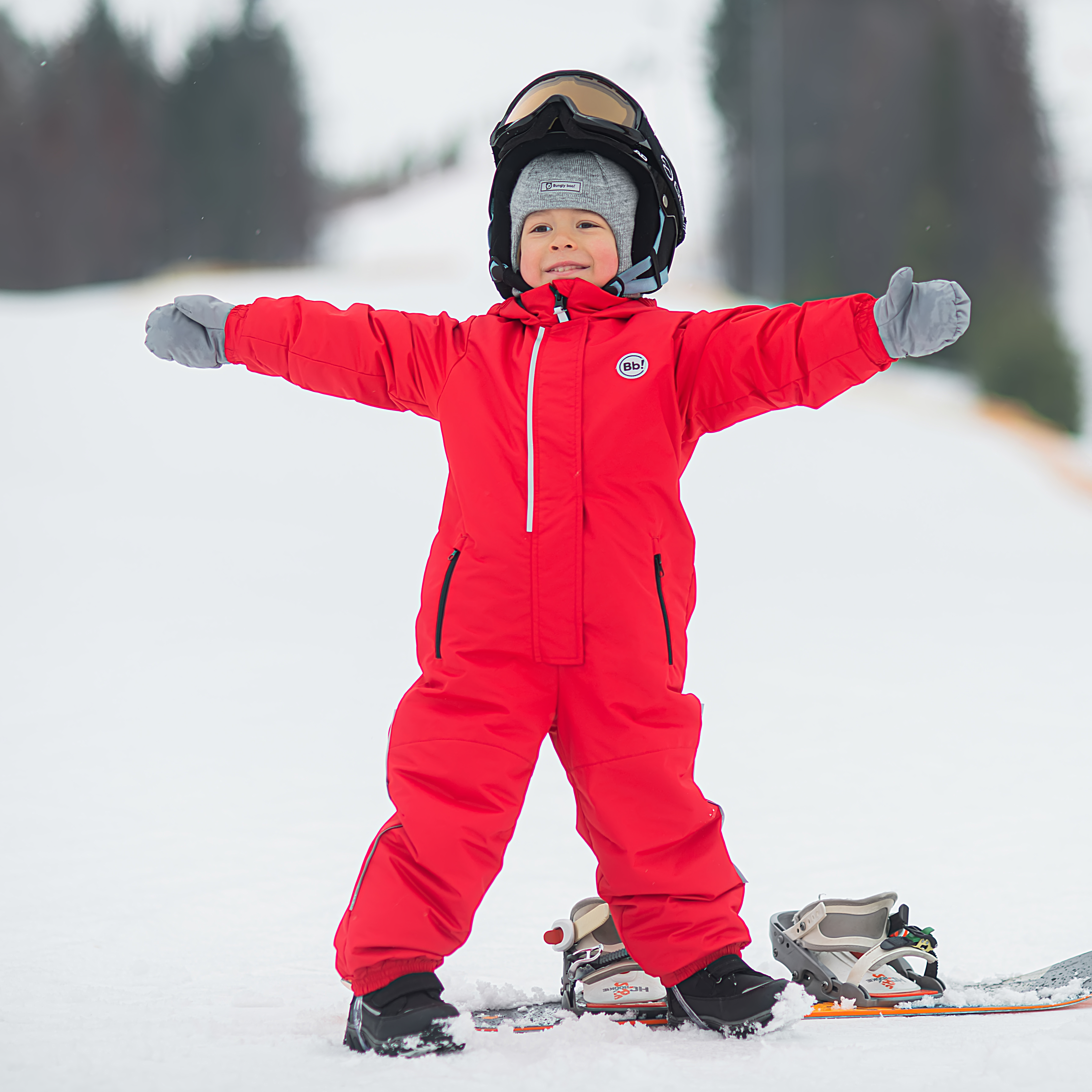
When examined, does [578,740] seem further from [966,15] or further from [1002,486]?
[966,15]

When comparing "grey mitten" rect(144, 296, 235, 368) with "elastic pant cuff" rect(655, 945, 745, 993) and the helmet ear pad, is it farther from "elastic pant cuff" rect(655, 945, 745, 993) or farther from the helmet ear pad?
"elastic pant cuff" rect(655, 945, 745, 993)

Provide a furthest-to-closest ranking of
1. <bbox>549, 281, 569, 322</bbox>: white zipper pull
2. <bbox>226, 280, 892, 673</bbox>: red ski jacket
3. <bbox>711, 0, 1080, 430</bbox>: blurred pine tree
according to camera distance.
→ <bbox>711, 0, 1080, 430</bbox>: blurred pine tree → <bbox>549, 281, 569, 322</bbox>: white zipper pull → <bbox>226, 280, 892, 673</bbox>: red ski jacket

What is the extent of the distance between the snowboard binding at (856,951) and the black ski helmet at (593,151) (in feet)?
3.56

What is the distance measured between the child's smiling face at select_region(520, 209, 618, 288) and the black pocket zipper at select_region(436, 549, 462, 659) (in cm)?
49

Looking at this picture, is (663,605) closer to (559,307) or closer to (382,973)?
(559,307)

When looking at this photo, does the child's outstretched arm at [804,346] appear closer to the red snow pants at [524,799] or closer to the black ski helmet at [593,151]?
the black ski helmet at [593,151]

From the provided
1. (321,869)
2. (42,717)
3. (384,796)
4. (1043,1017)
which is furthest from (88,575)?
(1043,1017)

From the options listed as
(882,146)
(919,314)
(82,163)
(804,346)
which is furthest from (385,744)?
(882,146)

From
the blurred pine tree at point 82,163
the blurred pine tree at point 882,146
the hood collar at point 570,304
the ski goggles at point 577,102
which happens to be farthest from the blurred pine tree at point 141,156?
the hood collar at point 570,304

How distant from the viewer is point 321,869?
2.65 metres

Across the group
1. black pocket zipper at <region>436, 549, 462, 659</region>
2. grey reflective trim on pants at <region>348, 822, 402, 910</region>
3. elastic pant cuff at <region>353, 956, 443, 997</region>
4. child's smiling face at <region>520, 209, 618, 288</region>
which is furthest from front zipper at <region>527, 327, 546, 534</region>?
elastic pant cuff at <region>353, 956, 443, 997</region>

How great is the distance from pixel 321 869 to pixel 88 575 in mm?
3776

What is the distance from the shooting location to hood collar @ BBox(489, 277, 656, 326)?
5.96ft

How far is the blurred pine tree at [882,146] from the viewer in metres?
17.8
